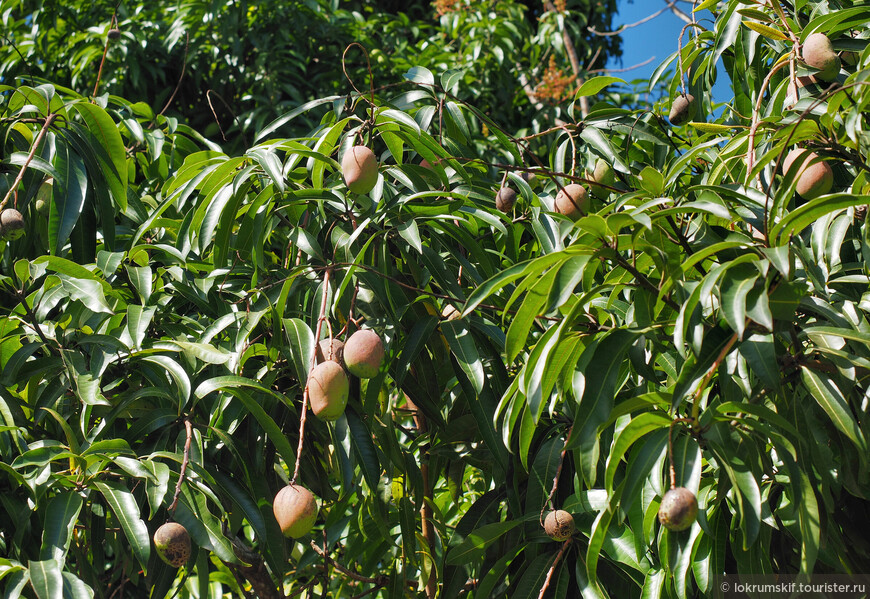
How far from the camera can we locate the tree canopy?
3.39ft

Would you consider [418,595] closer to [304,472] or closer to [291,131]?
[304,472]

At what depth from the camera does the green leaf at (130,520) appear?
112 centimetres

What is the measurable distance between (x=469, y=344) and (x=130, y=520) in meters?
0.57

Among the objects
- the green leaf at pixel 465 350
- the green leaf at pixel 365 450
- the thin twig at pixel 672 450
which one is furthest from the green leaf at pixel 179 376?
the thin twig at pixel 672 450

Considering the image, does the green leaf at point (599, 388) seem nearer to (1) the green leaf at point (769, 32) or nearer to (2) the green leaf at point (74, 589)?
(2) the green leaf at point (74, 589)

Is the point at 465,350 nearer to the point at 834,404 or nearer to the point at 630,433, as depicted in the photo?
the point at 630,433

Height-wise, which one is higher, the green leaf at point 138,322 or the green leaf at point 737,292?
the green leaf at point 737,292

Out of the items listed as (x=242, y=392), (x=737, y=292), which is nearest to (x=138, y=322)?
(x=242, y=392)

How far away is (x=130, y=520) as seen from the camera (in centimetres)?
114

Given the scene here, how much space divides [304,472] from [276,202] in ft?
1.69

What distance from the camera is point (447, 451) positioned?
1.58 meters

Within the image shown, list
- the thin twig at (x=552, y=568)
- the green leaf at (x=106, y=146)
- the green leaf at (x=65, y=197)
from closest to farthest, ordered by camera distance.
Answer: the thin twig at (x=552, y=568) < the green leaf at (x=65, y=197) < the green leaf at (x=106, y=146)

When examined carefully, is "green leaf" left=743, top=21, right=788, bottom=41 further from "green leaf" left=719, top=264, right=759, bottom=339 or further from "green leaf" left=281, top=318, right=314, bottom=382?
"green leaf" left=281, top=318, right=314, bottom=382

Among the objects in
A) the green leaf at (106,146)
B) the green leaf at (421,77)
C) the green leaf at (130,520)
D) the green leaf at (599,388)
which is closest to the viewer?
the green leaf at (599,388)
